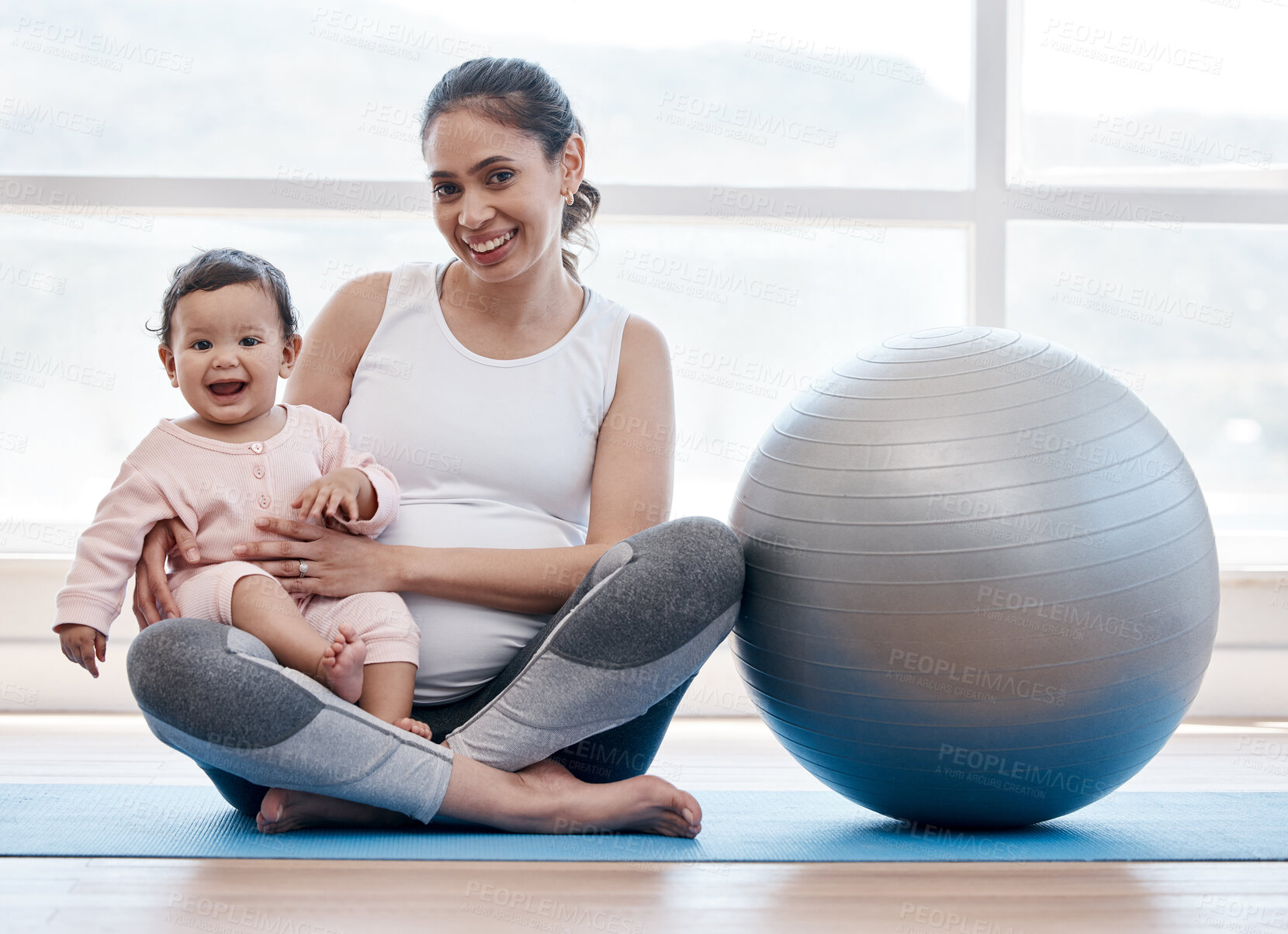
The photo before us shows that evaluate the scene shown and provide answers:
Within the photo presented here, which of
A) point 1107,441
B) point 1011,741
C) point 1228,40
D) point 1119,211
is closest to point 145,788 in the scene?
point 1011,741

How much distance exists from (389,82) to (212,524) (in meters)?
1.59

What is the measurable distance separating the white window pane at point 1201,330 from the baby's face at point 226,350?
6.31ft

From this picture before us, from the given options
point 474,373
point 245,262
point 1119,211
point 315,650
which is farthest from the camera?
point 1119,211

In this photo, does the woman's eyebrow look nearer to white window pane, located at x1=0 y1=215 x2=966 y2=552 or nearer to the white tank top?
the white tank top

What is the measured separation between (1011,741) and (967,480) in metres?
0.31

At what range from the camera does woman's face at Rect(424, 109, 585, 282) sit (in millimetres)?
1619

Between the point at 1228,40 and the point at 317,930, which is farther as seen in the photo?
the point at 1228,40

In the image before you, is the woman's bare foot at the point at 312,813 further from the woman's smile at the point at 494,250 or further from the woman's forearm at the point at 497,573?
the woman's smile at the point at 494,250

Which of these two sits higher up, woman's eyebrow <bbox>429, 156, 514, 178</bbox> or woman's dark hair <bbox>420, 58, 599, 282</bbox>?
woman's dark hair <bbox>420, 58, 599, 282</bbox>

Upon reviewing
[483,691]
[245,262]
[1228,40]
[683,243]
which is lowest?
[483,691]

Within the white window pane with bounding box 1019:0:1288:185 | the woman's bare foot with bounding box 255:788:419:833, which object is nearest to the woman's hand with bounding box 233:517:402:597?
the woman's bare foot with bounding box 255:788:419:833

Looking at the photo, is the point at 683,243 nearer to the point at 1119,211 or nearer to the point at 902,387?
the point at 1119,211

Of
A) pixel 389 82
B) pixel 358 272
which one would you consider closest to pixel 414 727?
pixel 358 272

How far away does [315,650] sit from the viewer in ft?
4.71
